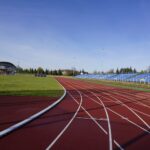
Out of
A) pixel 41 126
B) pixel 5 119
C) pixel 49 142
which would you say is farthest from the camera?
pixel 5 119

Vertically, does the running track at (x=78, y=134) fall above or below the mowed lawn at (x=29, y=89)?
below

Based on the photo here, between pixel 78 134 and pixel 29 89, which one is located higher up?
pixel 29 89

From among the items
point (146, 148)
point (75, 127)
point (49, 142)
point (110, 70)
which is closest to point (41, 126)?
point (75, 127)

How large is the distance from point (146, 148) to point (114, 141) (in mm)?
964

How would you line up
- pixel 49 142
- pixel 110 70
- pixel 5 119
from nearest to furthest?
pixel 49 142, pixel 5 119, pixel 110 70

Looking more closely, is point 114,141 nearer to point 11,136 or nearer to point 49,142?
point 49,142

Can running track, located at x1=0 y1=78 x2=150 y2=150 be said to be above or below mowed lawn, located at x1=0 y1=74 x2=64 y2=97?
below

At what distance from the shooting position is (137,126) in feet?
30.6

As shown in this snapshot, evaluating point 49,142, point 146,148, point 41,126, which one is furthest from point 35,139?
point 146,148

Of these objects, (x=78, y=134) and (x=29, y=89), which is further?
(x=29, y=89)

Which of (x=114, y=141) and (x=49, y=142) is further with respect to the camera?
(x=114, y=141)

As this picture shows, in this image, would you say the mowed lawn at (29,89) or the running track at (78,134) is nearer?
the running track at (78,134)

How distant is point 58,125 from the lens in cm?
863

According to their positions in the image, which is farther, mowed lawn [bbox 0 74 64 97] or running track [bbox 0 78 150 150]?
mowed lawn [bbox 0 74 64 97]
